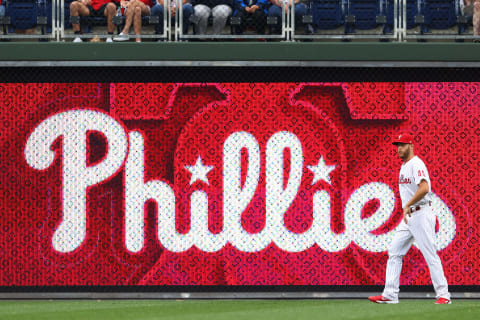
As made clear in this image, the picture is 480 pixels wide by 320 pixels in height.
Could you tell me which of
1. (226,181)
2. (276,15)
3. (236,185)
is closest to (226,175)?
(226,181)

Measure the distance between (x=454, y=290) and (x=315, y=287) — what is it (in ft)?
5.83

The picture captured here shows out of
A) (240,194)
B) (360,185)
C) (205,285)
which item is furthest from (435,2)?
(205,285)

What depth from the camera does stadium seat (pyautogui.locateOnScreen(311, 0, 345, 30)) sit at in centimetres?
1227

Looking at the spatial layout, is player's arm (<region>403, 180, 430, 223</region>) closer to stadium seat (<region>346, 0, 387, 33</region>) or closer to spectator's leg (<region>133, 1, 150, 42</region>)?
stadium seat (<region>346, 0, 387, 33</region>)

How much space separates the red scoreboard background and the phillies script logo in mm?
15

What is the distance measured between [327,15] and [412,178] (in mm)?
3467

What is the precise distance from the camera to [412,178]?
9719 mm

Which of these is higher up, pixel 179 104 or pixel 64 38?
pixel 64 38

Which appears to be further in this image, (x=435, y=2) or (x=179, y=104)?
(x=435, y=2)

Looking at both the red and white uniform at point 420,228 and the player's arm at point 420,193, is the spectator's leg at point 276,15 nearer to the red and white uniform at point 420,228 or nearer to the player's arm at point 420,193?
the red and white uniform at point 420,228

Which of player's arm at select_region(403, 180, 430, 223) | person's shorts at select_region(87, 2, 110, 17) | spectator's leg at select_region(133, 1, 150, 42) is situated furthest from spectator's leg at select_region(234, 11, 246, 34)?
player's arm at select_region(403, 180, 430, 223)

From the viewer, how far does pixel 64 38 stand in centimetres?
1209

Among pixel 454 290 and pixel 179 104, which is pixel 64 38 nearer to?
pixel 179 104

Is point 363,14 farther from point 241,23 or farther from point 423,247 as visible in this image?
point 423,247
